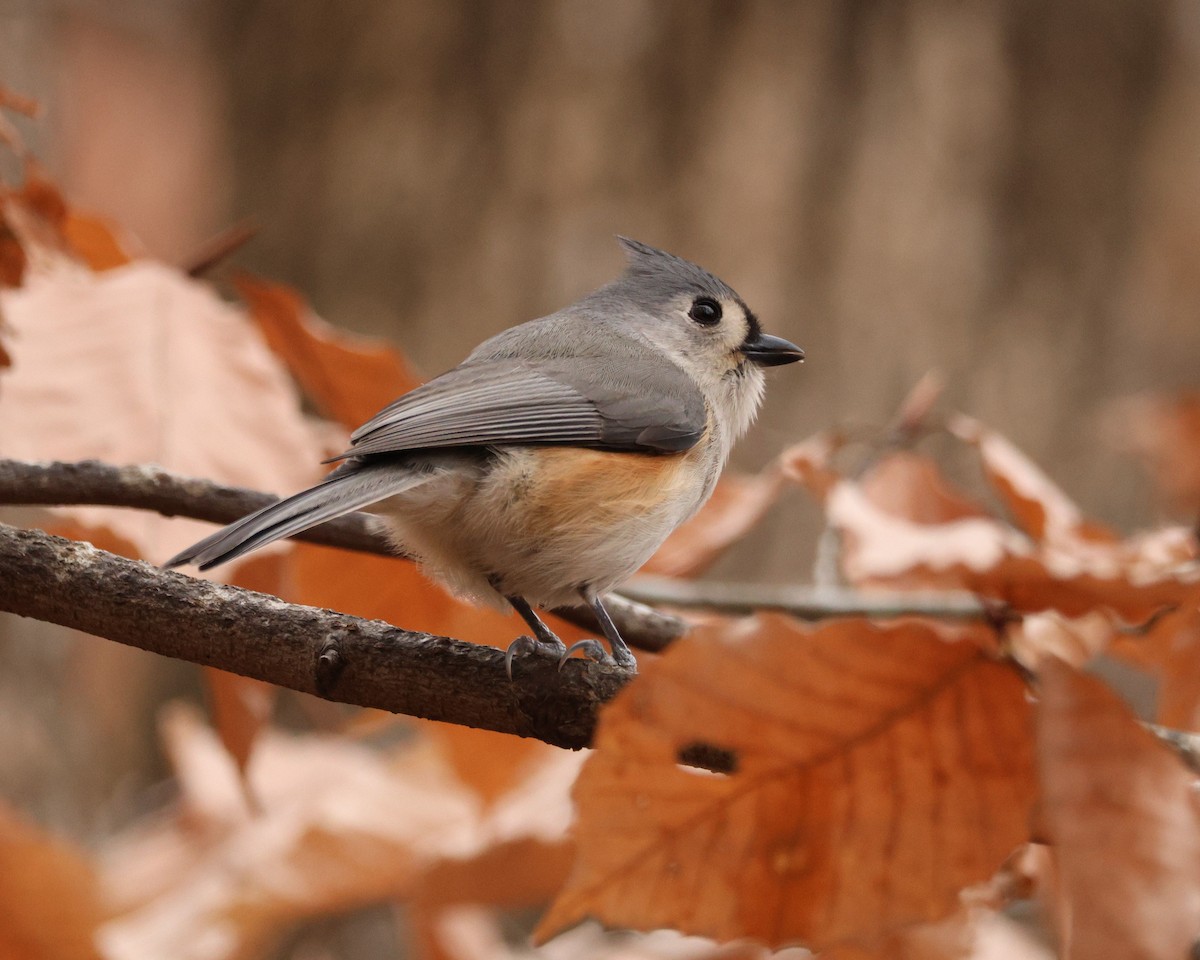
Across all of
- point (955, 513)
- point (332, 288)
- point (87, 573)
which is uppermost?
point (87, 573)

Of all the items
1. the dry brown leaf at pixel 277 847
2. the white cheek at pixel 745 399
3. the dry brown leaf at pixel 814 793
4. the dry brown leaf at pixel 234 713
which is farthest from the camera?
the white cheek at pixel 745 399

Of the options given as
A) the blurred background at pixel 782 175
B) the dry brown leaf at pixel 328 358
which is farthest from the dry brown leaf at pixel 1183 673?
the blurred background at pixel 782 175

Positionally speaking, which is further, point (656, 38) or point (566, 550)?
point (656, 38)

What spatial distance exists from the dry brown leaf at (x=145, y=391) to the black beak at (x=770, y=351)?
0.81 m

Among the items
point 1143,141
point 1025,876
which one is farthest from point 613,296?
point 1143,141

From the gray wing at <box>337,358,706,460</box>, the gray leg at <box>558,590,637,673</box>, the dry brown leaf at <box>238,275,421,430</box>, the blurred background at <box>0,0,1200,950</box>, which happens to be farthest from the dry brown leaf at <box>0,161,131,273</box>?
the blurred background at <box>0,0,1200,950</box>

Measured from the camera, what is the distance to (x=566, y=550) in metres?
1.46

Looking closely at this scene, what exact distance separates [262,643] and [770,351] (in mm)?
1140

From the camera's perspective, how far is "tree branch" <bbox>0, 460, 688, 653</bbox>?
121 centimetres

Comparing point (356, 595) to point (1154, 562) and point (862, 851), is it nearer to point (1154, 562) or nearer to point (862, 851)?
point (862, 851)

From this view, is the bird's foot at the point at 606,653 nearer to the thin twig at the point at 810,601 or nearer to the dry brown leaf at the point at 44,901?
the thin twig at the point at 810,601

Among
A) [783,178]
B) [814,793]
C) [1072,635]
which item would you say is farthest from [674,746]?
[783,178]

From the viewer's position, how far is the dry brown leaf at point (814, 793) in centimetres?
87

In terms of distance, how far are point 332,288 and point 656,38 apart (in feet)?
3.72
